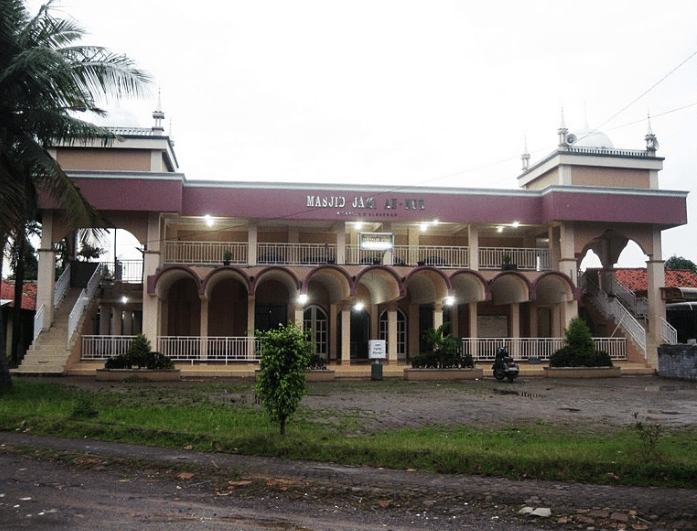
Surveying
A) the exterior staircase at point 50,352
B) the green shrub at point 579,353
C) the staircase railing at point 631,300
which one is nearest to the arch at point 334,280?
the green shrub at point 579,353

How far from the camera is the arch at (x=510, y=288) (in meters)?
23.7

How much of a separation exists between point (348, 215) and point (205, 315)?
6.71 m

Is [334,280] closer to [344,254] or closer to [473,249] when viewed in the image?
[344,254]

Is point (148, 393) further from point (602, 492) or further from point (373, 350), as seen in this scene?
point (602, 492)

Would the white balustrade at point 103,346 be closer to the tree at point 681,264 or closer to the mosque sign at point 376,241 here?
the mosque sign at point 376,241

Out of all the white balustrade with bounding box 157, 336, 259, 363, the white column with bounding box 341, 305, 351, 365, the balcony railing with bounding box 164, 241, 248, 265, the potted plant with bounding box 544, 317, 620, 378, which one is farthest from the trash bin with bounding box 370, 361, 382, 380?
the balcony railing with bounding box 164, 241, 248, 265

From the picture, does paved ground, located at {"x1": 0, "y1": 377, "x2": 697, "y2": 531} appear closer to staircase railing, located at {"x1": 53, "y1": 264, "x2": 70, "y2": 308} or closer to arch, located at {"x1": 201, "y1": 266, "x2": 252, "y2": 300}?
arch, located at {"x1": 201, "y1": 266, "x2": 252, "y2": 300}

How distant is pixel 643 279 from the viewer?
33438 mm

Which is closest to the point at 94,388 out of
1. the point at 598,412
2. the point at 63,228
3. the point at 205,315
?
the point at 205,315

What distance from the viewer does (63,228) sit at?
73.8 feet

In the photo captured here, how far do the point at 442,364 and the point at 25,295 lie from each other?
71.2 feet

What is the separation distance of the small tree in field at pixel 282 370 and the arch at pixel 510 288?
52.4 ft

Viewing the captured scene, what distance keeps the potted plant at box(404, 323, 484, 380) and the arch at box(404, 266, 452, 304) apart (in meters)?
2.82

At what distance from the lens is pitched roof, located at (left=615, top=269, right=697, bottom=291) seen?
32844mm
